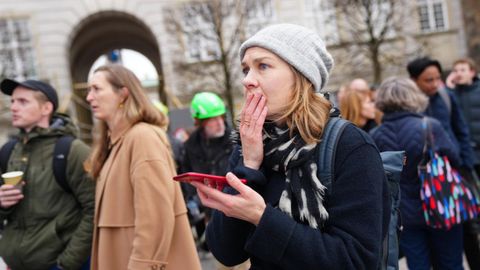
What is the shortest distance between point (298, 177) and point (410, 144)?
2.01 meters

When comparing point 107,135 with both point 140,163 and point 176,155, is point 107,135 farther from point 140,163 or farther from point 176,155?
point 176,155

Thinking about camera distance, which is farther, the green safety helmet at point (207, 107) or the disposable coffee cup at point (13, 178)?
A: the green safety helmet at point (207, 107)

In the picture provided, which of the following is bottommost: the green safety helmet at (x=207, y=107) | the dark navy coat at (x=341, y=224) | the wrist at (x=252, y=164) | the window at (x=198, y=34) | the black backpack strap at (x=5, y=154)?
the dark navy coat at (x=341, y=224)

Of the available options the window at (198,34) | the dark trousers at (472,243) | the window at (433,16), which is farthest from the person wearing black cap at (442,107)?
the window at (433,16)

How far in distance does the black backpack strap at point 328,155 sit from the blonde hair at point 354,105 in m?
2.72

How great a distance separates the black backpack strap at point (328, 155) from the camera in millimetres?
1496

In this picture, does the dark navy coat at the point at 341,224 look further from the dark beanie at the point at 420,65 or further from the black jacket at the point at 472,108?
the black jacket at the point at 472,108

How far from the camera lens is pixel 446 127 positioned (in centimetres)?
426

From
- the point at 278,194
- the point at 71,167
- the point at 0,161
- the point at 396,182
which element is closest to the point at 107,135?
the point at 71,167

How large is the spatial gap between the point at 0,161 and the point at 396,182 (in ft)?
8.48

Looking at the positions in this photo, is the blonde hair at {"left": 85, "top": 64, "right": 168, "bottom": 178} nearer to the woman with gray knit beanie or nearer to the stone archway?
the woman with gray knit beanie

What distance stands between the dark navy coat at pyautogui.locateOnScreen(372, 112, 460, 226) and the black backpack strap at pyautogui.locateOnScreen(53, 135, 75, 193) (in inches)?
82.3

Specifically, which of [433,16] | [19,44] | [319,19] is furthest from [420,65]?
[19,44]

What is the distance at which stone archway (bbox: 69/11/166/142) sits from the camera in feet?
64.6
